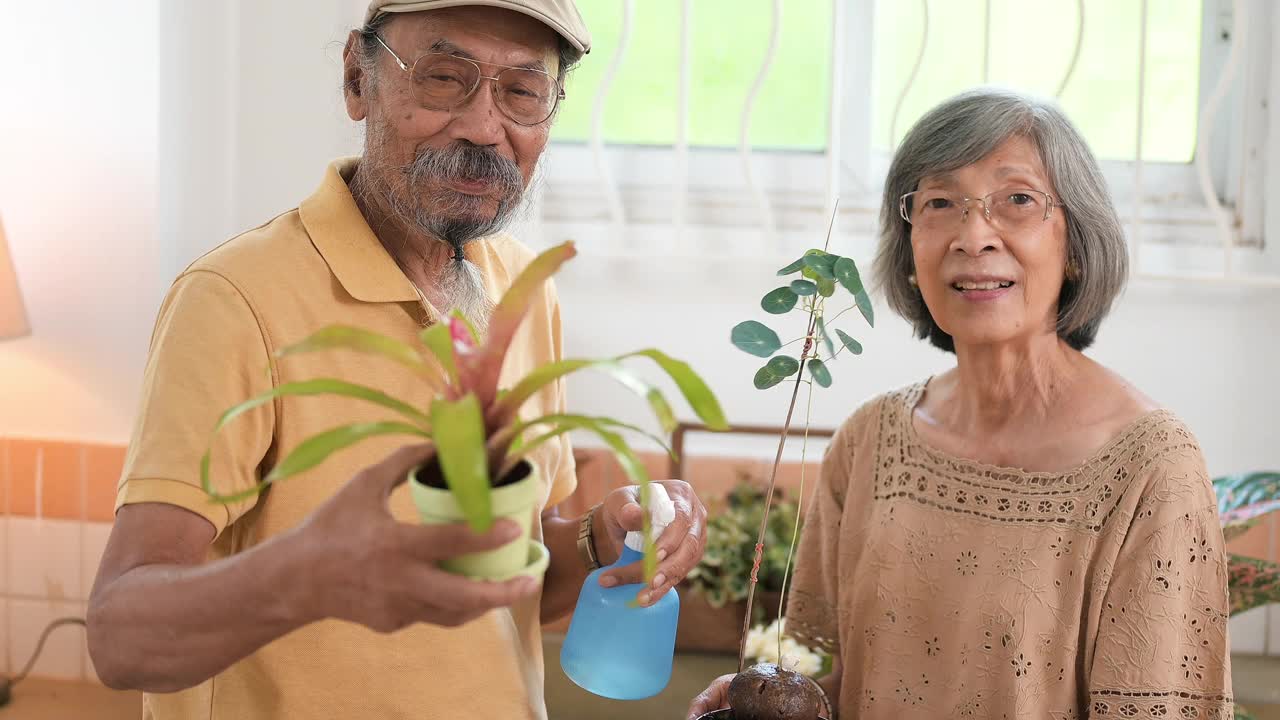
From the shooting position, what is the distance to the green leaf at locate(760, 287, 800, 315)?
39.8 inches

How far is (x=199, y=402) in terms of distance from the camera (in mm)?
894

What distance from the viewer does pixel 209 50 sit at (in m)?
1.93

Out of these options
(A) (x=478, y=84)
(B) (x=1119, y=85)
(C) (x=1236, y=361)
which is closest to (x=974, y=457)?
(A) (x=478, y=84)

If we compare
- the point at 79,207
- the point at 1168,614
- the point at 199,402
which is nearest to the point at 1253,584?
the point at 1168,614

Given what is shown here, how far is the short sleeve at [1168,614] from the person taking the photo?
1.05m

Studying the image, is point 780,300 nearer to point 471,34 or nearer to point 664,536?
point 664,536

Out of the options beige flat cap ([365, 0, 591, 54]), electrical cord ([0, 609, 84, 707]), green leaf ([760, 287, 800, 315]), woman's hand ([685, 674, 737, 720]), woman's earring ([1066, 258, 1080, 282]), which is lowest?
electrical cord ([0, 609, 84, 707])

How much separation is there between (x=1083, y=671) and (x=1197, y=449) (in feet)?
0.82

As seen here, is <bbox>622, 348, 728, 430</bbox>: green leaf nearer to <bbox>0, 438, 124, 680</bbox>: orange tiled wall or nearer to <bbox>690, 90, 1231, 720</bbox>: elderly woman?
<bbox>690, 90, 1231, 720</bbox>: elderly woman

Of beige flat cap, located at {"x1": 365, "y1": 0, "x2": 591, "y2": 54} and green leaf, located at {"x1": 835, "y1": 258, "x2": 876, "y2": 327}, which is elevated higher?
beige flat cap, located at {"x1": 365, "y1": 0, "x2": 591, "y2": 54}

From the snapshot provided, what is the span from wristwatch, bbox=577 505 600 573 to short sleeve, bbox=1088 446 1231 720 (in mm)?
504

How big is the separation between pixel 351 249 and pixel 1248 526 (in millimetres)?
1243

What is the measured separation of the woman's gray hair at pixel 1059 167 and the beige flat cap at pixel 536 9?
395mm

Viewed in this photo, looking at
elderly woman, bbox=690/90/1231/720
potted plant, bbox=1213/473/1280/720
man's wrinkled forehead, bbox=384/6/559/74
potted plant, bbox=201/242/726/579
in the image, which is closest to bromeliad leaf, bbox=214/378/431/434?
potted plant, bbox=201/242/726/579
